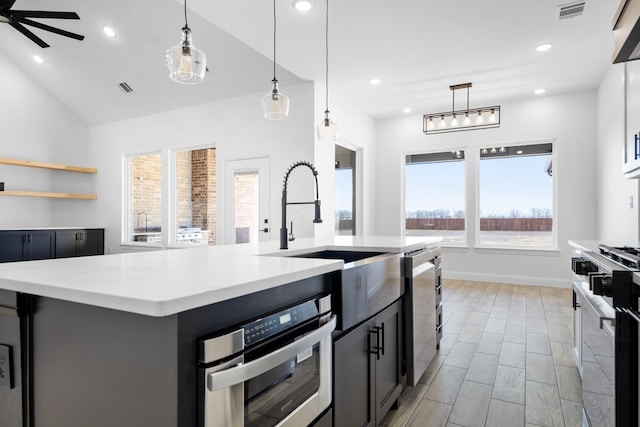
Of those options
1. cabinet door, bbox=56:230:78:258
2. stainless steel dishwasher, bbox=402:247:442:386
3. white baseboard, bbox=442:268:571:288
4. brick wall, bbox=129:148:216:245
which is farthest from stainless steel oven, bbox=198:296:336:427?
cabinet door, bbox=56:230:78:258

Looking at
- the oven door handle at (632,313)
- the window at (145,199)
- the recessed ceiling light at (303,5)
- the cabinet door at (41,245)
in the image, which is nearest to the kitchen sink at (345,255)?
the oven door handle at (632,313)

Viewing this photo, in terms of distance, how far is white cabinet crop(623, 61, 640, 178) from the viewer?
7.41ft

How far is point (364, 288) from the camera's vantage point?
1597 millimetres

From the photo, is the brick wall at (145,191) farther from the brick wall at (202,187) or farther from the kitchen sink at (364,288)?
the kitchen sink at (364,288)

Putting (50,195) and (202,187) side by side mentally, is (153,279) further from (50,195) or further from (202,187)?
(50,195)

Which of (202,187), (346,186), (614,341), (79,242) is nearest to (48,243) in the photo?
(79,242)

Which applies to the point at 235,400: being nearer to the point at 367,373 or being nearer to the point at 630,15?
the point at 367,373

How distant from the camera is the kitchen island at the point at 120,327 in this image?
2.77 feet

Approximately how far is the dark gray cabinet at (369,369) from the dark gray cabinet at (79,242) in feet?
22.7

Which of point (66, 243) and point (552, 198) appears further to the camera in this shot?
point (66, 243)

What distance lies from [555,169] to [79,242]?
8335 mm

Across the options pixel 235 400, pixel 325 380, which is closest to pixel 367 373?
pixel 325 380

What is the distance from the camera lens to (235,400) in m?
0.92

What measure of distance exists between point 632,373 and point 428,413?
111cm
